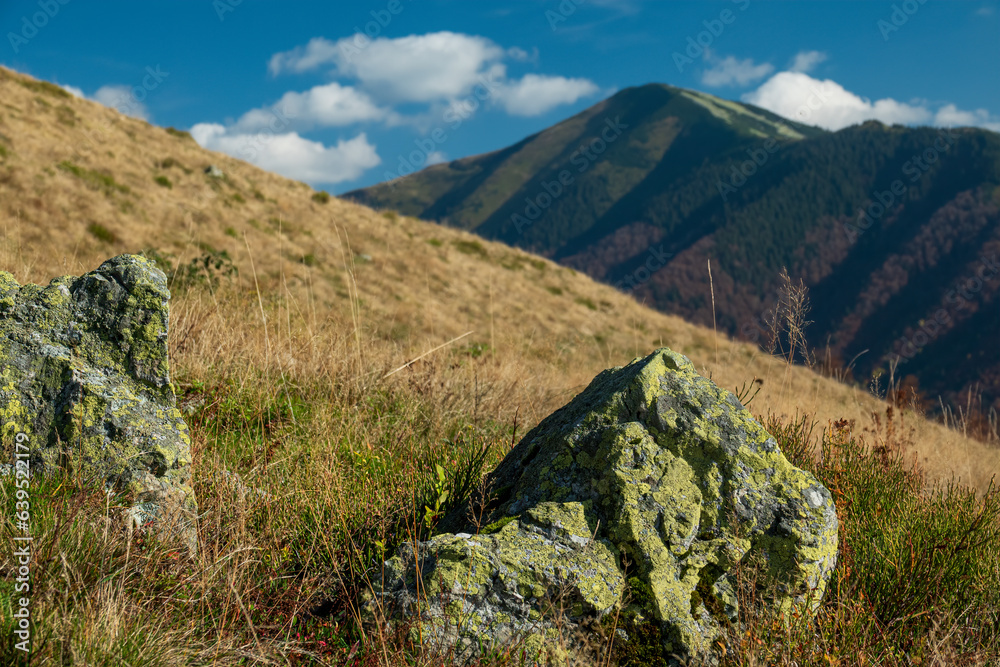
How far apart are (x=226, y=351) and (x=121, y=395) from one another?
1776 mm

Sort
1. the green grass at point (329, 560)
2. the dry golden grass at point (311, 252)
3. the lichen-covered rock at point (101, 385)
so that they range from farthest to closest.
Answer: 1. the dry golden grass at point (311, 252)
2. the lichen-covered rock at point (101, 385)
3. the green grass at point (329, 560)

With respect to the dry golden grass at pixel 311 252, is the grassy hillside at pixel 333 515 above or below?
below

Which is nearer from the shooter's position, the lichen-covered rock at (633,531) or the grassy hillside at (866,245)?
the lichen-covered rock at (633,531)

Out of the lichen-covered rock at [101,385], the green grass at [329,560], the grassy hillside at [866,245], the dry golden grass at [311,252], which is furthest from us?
the grassy hillside at [866,245]

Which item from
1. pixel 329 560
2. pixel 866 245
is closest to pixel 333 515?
pixel 329 560

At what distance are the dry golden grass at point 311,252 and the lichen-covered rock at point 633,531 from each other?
95.0 inches

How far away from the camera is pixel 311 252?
18984 mm

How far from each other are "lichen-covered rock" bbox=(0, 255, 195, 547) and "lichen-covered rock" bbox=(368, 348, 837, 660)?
43.9 inches

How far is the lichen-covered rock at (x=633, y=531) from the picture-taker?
179cm

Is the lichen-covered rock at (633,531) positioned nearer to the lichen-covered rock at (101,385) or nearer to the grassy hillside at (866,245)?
the lichen-covered rock at (101,385)

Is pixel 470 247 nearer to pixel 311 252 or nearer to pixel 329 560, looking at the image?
pixel 311 252

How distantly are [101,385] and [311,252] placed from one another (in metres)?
17.5

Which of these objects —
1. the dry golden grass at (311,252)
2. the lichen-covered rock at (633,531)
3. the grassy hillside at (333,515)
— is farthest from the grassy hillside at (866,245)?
the lichen-covered rock at (633,531)

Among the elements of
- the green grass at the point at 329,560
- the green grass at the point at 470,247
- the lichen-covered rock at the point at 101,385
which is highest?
the green grass at the point at 470,247
